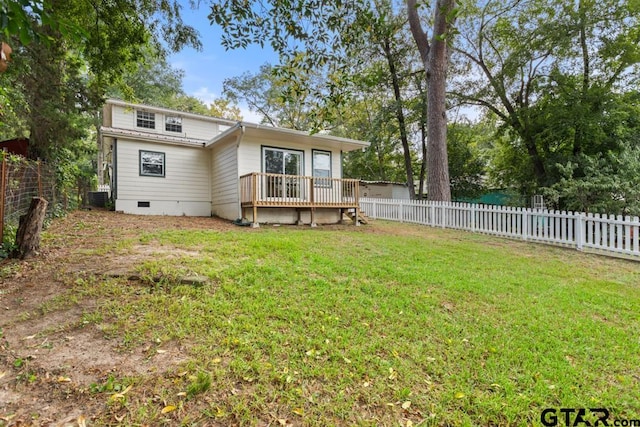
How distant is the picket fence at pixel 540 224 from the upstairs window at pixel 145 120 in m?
11.7

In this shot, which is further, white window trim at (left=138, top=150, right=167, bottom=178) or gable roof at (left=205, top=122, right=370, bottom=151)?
white window trim at (left=138, top=150, right=167, bottom=178)

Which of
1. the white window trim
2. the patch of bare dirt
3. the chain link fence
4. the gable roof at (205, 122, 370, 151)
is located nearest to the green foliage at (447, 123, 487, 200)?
the gable roof at (205, 122, 370, 151)

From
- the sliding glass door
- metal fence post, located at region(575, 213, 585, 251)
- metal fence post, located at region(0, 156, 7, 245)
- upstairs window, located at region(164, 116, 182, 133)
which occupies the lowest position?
metal fence post, located at region(575, 213, 585, 251)

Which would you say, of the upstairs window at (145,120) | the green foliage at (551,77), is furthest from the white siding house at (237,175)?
the green foliage at (551,77)

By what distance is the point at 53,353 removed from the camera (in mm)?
2492

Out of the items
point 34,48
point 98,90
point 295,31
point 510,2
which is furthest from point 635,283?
point 510,2

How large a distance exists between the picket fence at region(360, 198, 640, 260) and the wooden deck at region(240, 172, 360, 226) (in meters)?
2.80

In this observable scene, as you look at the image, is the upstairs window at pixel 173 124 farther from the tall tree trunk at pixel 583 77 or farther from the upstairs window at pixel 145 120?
the tall tree trunk at pixel 583 77

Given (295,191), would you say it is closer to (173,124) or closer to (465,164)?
(173,124)

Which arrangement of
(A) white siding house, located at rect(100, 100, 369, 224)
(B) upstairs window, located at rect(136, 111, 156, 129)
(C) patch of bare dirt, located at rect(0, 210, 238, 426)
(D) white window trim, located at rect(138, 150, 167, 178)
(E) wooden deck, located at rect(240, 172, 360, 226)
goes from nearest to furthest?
(C) patch of bare dirt, located at rect(0, 210, 238, 426)
(E) wooden deck, located at rect(240, 172, 360, 226)
(A) white siding house, located at rect(100, 100, 369, 224)
(D) white window trim, located at rect(138, 150, 167, 178)
(B) upstairs window, located at rect(136, 111, 156, 129)

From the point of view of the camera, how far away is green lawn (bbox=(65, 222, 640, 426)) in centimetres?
214

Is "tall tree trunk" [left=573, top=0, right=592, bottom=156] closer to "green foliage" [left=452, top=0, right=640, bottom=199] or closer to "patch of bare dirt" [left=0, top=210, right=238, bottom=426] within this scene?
"green foliage" [left=452, top=0, right=640, bottom=199]

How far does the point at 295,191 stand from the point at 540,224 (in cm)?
703

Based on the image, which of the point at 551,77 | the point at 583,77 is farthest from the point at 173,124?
the point at 583,77
